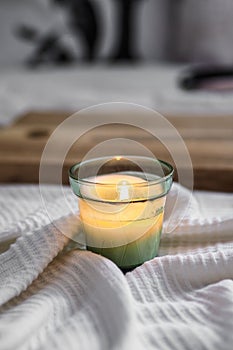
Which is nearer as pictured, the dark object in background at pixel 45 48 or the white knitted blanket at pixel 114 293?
the white knitted blanket at pixel 114 293

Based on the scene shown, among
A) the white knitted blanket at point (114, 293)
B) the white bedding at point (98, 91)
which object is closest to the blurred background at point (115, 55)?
the white bedding at point (98, 91)

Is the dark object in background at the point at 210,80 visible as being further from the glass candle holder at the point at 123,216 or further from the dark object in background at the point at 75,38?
the glass candle holder at the point at 123,216

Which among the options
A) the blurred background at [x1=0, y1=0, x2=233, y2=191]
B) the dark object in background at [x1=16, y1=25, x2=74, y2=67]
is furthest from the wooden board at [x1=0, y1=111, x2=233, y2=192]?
the dark object in background at [x1=16, y1=25, x2=74, y2=67]

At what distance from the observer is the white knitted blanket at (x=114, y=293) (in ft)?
1.35

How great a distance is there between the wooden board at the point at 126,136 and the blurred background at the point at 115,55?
0.32 ft

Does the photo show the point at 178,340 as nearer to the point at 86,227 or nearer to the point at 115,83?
the point at 86,227

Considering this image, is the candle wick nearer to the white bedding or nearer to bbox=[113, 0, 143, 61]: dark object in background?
the white bedding

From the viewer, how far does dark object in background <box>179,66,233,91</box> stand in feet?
4.72

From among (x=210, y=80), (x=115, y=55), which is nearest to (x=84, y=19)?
(x=115, y=55)

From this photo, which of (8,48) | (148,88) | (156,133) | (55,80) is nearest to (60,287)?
(156,133)

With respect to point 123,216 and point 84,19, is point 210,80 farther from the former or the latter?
point 123,216

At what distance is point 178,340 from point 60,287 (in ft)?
0.40

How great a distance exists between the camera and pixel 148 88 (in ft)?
5.04

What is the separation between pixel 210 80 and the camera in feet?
4.85
